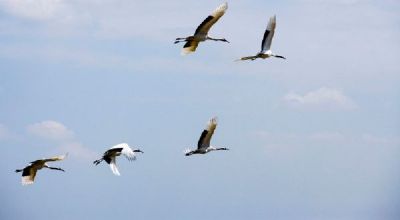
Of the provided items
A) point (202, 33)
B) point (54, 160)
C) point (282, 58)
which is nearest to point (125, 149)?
point (54, 160)

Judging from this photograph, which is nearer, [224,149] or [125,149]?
[125,149]

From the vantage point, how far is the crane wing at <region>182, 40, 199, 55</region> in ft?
170

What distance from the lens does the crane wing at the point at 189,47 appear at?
51.9 metres

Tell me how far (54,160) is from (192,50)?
375 inches

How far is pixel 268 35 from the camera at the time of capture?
54.2 metres

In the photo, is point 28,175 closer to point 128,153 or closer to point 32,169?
point 32,169

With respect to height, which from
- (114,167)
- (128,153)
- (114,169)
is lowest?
(114,169)

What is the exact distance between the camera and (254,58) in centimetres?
5419

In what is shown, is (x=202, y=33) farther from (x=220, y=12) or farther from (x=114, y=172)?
(x=114, y=172)

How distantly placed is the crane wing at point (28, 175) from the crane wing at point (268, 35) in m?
14.5

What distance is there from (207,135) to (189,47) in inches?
196

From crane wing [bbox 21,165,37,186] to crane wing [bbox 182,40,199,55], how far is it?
10.4 metres

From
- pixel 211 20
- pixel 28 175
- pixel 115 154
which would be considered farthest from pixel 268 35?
pixel 28 175

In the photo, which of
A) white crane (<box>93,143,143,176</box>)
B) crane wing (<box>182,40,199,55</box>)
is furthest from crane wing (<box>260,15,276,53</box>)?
white crane (<box>93,143,143,176</box>)
